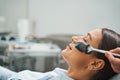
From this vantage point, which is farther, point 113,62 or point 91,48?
point 91,48

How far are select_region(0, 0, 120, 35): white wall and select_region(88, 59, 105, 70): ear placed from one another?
4.68ft

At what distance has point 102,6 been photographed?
2.71 m

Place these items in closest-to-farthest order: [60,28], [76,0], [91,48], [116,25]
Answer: [91,48]
[116,25]
[76,0]
[60,28]

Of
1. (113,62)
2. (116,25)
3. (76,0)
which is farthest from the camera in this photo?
(76,0)

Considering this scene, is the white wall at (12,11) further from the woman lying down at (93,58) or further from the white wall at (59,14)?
the woman lying down at (93,58)

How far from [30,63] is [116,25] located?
1235mm

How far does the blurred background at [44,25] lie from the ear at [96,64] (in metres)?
1.29

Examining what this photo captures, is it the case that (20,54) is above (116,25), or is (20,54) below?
below

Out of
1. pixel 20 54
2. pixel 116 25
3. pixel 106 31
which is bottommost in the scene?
pixel 20 54

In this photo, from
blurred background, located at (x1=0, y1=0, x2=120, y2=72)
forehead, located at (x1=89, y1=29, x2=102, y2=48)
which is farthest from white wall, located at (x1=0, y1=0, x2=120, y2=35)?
forehead, located at (x1=89, y1=29, x2=102, y2=48)

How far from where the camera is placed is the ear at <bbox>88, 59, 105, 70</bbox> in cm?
117

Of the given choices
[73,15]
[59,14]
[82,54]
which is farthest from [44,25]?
[82,54]

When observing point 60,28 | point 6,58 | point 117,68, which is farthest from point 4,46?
point 117,68

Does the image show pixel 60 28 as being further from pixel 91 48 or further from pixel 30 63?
pixel 91 48
